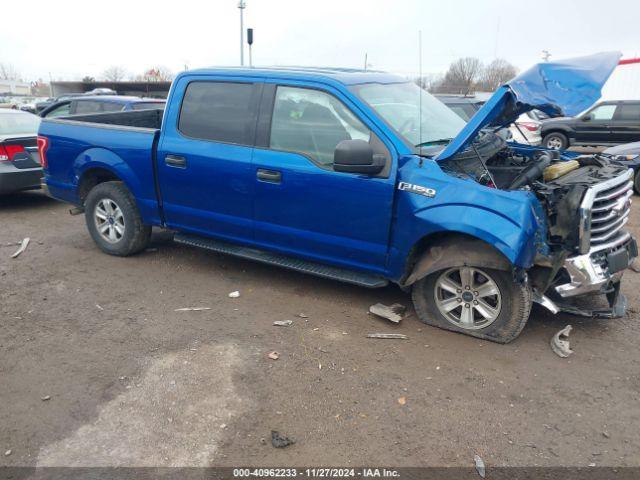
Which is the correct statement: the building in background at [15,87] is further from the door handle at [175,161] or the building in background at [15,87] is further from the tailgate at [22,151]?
the door handle at [175,161]

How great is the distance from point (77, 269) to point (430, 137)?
12.6 ft

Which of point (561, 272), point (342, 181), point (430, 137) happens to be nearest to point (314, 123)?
point (342, 181)

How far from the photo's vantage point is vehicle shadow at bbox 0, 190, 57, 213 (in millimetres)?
8117

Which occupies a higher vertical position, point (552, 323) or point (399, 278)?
point (399, 278)

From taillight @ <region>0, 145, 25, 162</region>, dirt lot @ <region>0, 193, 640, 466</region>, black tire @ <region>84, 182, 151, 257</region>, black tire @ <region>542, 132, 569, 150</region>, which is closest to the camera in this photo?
dirt lot @ <region>0, 193, 640, 466</region>

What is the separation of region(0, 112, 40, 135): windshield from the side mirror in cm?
626

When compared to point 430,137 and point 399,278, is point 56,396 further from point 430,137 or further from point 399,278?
point 430,137

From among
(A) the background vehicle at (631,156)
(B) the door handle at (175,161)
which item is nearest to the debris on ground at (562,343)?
(B) the door handle at (175,161)

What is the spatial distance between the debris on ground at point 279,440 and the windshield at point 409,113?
2.38 metres

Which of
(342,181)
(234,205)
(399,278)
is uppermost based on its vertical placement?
(342,181)

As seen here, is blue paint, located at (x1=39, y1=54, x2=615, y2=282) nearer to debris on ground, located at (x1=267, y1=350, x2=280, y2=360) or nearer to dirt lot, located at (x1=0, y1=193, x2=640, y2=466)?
dirt lot, located at (x1=0, y1=193, x2=640, y2=466)

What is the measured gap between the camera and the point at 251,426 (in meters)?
3.07

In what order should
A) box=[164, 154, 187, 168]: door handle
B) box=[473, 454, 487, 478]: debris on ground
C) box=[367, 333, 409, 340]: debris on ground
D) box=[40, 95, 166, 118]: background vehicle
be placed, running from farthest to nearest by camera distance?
box=[40, 95, 166, 118]: background vehicle < box=[164, 154, 187, 168]: door handle < box=[367, 333, 409, 340]: debris on ground < box=[473, 454, 487, 478]: debris on ground

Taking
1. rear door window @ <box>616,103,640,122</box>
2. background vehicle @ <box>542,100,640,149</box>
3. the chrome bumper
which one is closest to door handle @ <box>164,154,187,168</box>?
the chrome bumper
